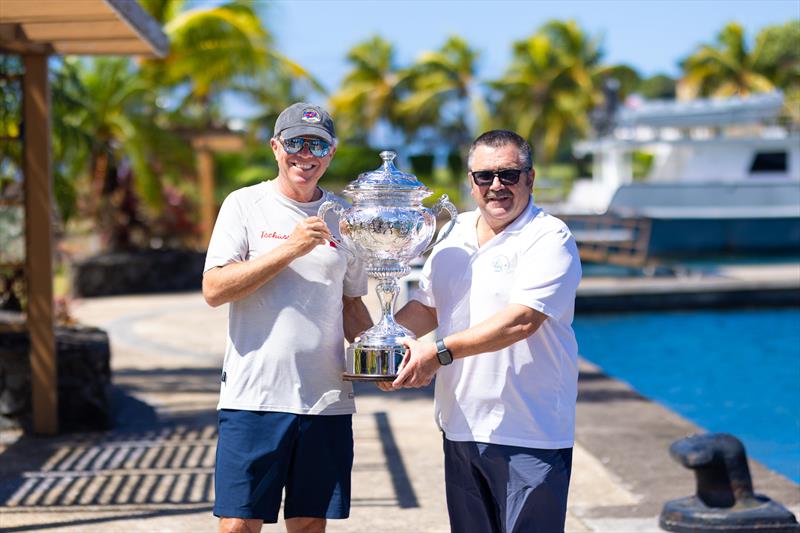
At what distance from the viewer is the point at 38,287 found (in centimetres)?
716

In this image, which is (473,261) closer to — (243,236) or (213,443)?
(243,236)

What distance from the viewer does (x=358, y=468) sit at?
652cm

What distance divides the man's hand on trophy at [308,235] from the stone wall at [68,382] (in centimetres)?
466

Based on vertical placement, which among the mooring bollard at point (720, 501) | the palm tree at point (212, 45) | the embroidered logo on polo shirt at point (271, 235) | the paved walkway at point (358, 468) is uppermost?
the palm tree at point (212, 45)

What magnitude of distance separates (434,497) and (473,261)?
2.76 m

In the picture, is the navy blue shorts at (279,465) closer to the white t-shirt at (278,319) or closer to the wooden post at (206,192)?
the white t-shirt at (278,319)

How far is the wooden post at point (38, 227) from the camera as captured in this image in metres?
7.14

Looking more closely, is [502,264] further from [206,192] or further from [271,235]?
[206,192]

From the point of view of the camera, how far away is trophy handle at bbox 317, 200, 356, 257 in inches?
132

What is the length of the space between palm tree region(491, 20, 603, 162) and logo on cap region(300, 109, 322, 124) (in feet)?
154

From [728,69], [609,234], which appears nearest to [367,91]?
[728,69]

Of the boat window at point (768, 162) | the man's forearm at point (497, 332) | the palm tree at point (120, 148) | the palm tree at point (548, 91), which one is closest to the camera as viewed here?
the man's forearm at point (497, 332)

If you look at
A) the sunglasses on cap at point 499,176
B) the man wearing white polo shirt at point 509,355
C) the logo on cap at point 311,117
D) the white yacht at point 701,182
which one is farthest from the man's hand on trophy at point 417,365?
the white yacht at point 701,182

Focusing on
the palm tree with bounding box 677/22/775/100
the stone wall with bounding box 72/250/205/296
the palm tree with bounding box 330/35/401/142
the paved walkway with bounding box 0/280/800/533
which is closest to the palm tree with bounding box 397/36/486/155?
the palm tree with bounding box 330/35/401/142
